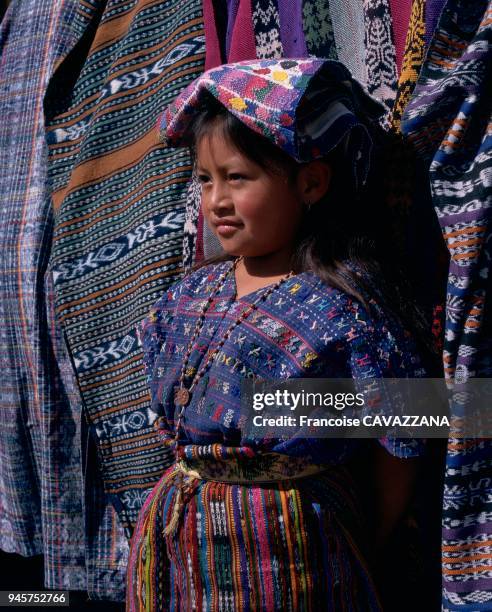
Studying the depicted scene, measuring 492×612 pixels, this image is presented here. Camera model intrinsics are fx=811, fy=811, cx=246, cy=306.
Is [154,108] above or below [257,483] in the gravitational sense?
above

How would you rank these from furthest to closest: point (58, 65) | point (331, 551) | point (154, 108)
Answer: point (58, 65) < point (154, 108) < point (331, 551)

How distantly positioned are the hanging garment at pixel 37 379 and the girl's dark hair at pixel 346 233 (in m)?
0.65

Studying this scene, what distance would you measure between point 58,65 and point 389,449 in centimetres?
111

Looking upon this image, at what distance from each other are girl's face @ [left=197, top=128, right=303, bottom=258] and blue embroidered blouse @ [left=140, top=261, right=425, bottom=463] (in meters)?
0.08

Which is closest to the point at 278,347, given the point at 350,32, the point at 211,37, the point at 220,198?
the point at 220,198

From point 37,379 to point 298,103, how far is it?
94 cm

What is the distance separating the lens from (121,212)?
5.34ft

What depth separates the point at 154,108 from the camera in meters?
1.59

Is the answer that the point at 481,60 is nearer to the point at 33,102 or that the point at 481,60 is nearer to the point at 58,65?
the point at 58,65

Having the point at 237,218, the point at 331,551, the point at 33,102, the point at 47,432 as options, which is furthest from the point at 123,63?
the point at 331,551

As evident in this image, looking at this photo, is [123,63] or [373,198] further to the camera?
[123,63]

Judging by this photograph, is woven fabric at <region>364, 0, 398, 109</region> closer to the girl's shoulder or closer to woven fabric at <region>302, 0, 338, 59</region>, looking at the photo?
woven fabric at <region>302, 0, 338, 59</region>

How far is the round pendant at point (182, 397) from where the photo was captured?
123cm

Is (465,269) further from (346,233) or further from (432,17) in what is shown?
(432,17)
